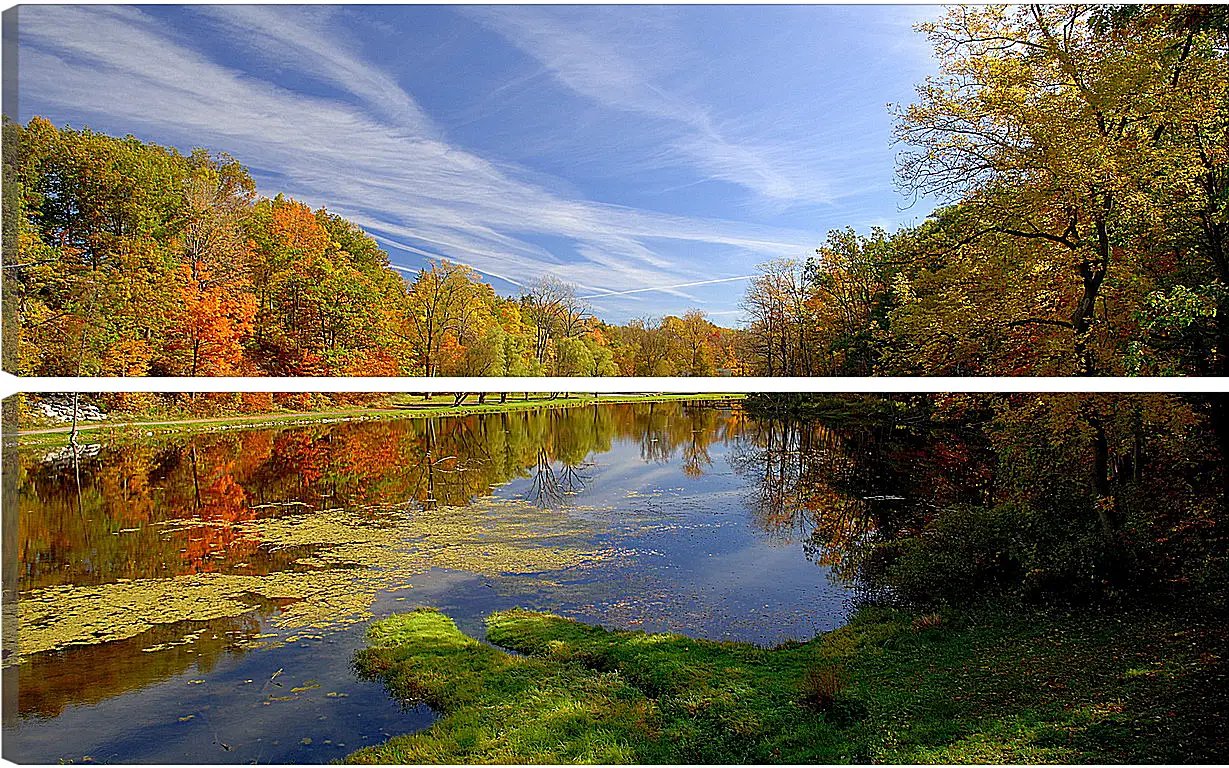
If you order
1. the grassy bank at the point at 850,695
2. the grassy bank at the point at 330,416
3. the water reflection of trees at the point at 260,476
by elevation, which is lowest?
the grassy bank at the point at 850,695

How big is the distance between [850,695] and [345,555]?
122 inches

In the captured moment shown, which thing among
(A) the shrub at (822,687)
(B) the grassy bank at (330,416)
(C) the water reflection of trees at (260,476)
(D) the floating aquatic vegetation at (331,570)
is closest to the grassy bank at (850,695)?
(A) the shrub at (822,687)

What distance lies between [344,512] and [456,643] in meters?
2.09

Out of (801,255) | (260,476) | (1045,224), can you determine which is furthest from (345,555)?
(1045,224)

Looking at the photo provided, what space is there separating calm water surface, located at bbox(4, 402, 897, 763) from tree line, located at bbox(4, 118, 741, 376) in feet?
1.73

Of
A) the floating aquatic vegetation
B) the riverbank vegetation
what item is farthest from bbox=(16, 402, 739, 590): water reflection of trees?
the riverbank vegetation

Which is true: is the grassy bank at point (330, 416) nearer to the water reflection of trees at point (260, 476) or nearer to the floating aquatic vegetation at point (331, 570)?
the water reflection of trees at point (260, 476)

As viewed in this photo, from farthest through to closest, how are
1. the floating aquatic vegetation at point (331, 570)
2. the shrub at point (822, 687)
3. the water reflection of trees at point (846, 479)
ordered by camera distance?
the water reflection of trees at point (846, 479) < the floating aquatic vegetation at point (331, 570) < the shrub at point (822, 687)

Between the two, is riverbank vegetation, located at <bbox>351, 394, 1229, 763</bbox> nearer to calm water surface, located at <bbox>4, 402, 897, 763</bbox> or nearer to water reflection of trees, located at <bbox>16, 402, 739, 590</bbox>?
calm water surface, located at <bbox>4, 402, 897, 763</bbox>

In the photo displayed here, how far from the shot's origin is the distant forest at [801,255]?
242 cm

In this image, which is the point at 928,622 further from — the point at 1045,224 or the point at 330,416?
the point at 330,416

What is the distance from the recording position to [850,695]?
2.34 meters

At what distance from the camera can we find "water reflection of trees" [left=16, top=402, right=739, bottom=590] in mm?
3322

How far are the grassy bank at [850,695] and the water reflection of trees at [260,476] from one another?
122 centimetres
